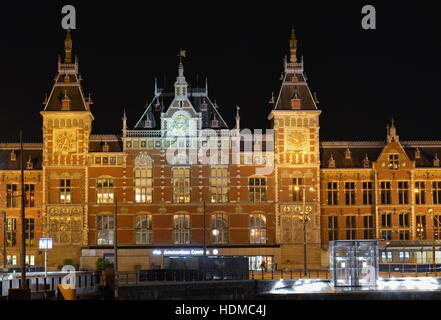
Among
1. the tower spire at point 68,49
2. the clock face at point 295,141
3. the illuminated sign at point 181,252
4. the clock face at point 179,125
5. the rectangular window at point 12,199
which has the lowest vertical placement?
the illuminated sign at point 181,252

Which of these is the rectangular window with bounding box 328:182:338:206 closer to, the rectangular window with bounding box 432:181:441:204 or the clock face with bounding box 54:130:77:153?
the rectangular window with bounding box 432:181:441:204

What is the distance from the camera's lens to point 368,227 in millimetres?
77188

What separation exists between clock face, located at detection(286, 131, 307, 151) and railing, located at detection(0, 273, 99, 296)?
2474 cm

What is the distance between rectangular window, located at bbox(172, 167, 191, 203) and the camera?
7606 centimetres

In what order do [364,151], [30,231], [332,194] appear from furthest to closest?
[364,151] < [332,194] < [30,231]

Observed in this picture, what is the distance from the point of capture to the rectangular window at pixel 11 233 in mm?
75938

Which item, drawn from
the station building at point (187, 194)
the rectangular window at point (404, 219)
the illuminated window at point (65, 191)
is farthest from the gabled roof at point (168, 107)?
the rectangular window at point (404, 219)

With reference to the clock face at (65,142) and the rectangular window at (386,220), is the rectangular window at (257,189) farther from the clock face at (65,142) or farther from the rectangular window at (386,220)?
the clock face at (65,142)

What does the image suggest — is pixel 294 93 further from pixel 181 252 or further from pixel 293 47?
pixel 181 252

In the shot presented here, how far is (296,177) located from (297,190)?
1.09m

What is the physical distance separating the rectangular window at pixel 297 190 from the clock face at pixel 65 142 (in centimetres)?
1861

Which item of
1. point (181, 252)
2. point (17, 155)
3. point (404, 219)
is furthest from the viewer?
point (17, 155)

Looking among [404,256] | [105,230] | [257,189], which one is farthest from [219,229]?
[404,256]

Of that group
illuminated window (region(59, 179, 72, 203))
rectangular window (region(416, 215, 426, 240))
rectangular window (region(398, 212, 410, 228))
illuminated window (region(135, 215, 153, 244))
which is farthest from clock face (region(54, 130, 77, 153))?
rectangular window (region(416, 215, 426, 240))
